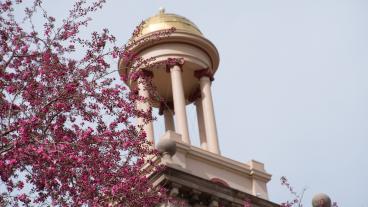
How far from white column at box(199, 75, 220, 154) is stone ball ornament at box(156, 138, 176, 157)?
4.94 metres

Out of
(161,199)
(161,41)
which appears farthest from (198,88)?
(161,199)

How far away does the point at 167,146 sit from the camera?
27.7 meters

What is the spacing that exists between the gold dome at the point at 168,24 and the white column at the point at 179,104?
7.54 feet

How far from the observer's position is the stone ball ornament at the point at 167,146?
27.7m

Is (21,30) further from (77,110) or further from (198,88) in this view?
(198,88)

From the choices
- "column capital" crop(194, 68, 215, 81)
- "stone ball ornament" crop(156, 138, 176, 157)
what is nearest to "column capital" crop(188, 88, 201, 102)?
"column capital" crop(194, 68, 215, 81)

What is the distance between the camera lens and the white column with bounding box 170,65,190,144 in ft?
105

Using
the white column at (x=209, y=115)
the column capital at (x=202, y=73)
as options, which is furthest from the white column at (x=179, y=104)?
the column capital at (x=202, y=73)

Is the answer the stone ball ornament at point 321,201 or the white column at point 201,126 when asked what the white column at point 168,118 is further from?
the stone ball ornament at point 321,201

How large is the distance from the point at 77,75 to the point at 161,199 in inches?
151

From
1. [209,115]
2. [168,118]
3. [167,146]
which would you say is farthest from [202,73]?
[167,146]

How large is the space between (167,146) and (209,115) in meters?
6.68

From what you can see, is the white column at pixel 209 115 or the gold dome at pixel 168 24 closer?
the white column at pixel 209 115

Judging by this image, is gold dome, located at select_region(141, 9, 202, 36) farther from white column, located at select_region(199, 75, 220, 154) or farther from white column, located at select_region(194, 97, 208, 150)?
white column, located at select_region(194, 97, 208, 150)
